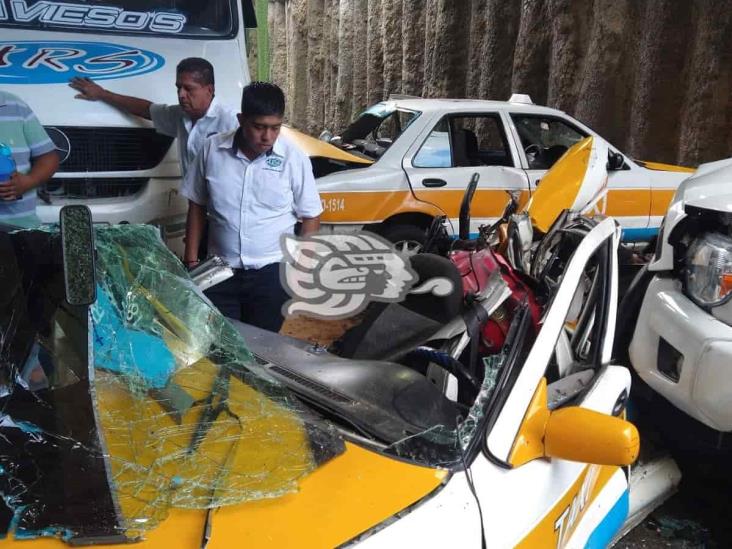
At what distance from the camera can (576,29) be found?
9.11 meters

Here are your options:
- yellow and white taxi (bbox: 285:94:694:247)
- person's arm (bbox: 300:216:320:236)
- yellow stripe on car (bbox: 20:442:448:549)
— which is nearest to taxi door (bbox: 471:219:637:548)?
yellow stripe on car (bbox: 20:442:448:549)

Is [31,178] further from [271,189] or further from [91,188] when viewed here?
[91,188]

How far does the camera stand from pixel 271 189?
10.9 feet

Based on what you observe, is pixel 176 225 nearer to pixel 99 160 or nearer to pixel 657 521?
pixel 99 160

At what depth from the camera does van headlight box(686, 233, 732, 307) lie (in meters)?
2.79

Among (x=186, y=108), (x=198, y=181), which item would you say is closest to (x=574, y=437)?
(x=198, y=181)

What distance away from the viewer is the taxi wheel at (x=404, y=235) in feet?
19.6

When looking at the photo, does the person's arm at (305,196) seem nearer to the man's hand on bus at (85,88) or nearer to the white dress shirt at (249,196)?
the white dress shirt at (249,196)

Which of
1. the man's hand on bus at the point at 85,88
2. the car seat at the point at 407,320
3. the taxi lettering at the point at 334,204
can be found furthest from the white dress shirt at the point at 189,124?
the car seat at the point at 407,320

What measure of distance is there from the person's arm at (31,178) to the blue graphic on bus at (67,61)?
43.7 inches

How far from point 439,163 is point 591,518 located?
170 inches

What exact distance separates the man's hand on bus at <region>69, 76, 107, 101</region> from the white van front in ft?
0.12

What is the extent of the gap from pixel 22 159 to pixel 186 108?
3.65ft

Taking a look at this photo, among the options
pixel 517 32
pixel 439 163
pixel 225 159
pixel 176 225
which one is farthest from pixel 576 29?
pixel 225 159
